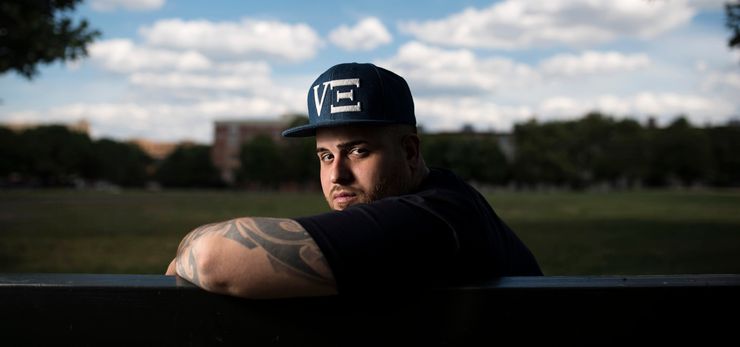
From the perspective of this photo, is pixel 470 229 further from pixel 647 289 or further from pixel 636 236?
pixel 636 236

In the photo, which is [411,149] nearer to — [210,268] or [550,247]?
[210,268]

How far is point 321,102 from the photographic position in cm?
188

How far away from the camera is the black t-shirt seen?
130 centimetres

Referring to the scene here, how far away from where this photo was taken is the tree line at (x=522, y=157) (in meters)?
91.1

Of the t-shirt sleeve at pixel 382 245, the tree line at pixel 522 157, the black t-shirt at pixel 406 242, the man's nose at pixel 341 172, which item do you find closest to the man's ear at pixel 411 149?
the man's nose at pixel 341 172

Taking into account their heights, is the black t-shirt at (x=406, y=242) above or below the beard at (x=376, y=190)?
below

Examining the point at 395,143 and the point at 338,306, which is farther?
the point at 395,143

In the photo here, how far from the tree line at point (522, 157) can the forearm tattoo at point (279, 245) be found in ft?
305

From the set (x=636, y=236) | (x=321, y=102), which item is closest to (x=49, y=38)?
(x=636, y=236)

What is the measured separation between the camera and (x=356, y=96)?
5.96 ft

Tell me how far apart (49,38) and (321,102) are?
1614 cm

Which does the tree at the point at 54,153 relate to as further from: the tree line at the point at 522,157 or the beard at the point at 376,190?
the beard at the point at 376,190

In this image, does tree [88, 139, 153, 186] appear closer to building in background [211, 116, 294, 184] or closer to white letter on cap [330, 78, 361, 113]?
building in background [211, 116, 294, 184]

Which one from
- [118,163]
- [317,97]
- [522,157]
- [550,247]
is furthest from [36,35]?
[118,163]
